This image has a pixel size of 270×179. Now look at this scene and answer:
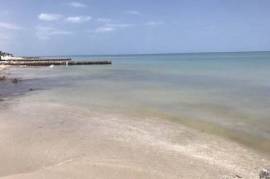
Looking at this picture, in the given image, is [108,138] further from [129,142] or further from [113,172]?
[113,172]

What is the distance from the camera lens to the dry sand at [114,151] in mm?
5000

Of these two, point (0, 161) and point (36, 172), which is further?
point (0, 161)

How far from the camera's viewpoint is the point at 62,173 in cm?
474

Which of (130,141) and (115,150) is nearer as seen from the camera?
(115,150)

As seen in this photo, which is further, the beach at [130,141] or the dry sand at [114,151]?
the beach at [130,141]

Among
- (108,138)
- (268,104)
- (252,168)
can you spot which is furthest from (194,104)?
(252,168)

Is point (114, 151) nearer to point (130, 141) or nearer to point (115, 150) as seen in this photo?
point (115, 150)

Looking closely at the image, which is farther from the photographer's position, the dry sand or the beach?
the beach

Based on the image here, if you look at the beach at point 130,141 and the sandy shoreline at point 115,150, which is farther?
the beach at point 130,141

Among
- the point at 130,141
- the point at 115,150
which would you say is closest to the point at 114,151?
the point at 115,150

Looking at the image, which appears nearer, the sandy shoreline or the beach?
the sandy shoreline

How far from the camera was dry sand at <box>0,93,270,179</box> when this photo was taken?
5.00 metres

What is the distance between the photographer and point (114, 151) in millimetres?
6188

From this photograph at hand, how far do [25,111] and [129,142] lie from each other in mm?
5181
